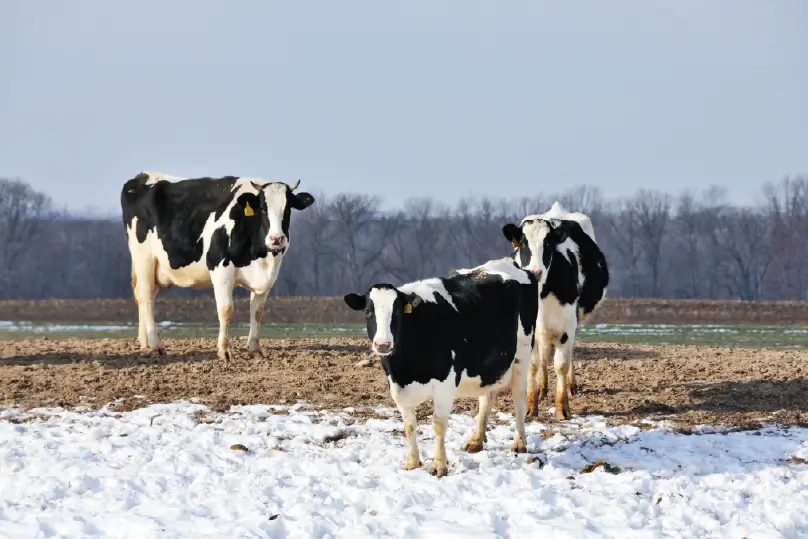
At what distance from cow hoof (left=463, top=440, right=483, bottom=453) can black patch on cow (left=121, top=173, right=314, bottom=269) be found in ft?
22.5

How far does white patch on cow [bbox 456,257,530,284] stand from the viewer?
1003cm

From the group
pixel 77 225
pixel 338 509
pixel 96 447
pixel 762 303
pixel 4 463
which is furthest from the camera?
pixel 77 225

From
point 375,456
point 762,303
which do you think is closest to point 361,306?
point 375,456

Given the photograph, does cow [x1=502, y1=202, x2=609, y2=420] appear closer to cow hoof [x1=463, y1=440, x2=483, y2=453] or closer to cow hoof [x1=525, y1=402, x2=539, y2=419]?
cow hoof [x1=525, y1=402, x2=539, y2=419]

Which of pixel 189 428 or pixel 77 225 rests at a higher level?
pixel 77 225

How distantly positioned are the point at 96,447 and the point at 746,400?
26.5 ft

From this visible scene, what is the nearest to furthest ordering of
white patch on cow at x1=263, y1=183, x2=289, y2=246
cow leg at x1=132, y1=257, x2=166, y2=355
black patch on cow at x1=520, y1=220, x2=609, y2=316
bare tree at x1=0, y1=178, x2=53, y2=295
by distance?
black patch on cow at x1=520, y1=220, x2=609, y2=316
white patch on cow at x1=263, y1=183, x2=289, y2=246
cow leg at x1=132, y1=257, x2=166, y2=355
bare tree at x1=0, y1=178, x2=53, y2=295

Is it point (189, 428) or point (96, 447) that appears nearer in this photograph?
point (96, 447)

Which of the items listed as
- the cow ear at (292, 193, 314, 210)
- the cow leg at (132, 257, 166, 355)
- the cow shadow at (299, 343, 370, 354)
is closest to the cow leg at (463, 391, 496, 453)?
the cow ear at (292, 193, 314, 210)

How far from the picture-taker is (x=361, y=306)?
8961 mm

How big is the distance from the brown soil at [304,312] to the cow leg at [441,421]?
35.6 metres

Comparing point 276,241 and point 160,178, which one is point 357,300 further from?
point 160,178

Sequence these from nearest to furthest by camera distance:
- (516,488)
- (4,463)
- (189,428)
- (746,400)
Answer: (516,488) → (4,463) → (189,428) → (746,400)

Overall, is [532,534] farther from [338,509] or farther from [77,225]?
[77,225]
